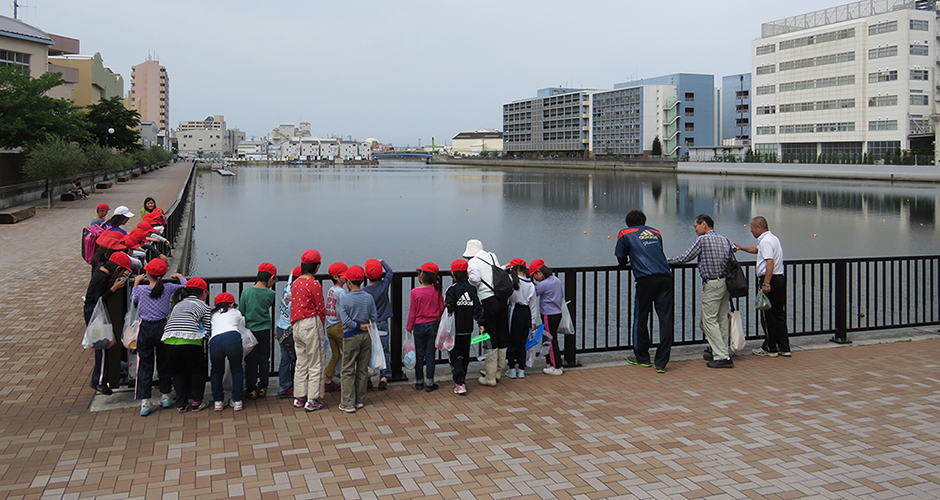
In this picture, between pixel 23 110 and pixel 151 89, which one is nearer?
pixel 23 110

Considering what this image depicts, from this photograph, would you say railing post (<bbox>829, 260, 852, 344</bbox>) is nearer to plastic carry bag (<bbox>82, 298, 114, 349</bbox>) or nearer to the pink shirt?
the pink shirt

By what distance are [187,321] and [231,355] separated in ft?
A: 1.58

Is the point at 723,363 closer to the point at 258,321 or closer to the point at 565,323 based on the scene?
the point at 565,323

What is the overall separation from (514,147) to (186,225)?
165552mm

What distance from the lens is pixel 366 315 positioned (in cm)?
653

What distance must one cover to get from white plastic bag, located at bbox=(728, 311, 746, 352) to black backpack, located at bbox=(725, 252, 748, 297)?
31 cm

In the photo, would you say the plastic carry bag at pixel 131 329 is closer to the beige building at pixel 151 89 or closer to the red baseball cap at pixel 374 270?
the red baseball cap at pixel 374 270

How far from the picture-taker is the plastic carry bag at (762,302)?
329 inches

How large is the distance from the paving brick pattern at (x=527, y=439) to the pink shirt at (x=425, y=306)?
2.47 feet

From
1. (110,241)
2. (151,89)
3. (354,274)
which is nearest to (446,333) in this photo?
(354,274)

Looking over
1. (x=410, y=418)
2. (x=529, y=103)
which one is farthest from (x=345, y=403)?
(x=529, y=103)

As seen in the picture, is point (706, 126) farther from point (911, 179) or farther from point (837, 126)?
point (911, 179)

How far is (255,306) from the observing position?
22.3 ft

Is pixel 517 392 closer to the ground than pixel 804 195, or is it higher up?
closer to the ground
